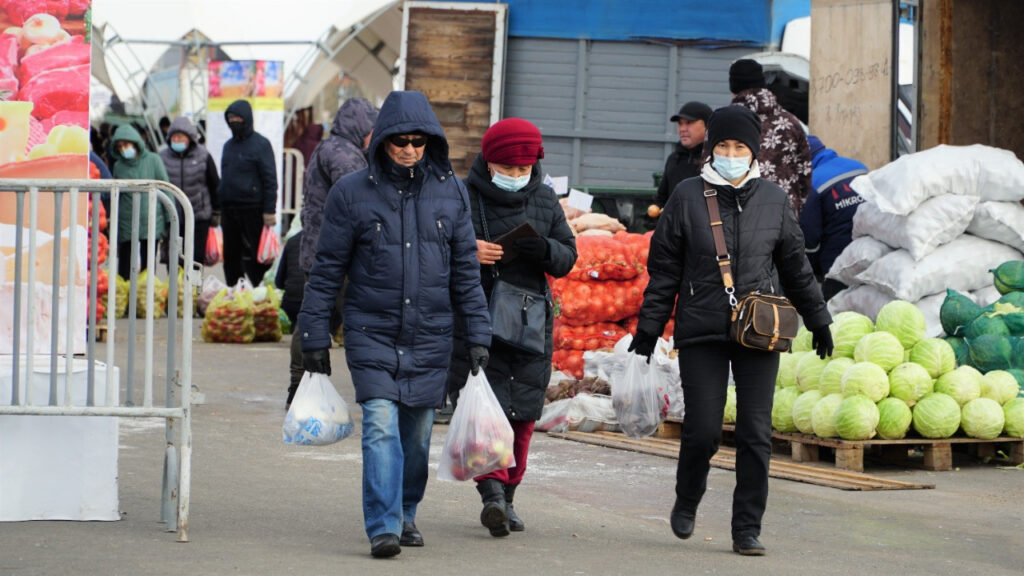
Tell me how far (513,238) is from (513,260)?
0.36 feet

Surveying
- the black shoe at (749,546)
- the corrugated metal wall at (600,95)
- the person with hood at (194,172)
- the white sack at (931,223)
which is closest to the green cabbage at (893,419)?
the white sack at (931,223)

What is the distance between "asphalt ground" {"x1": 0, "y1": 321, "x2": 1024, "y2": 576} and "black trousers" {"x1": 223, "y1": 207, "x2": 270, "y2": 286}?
754 cm

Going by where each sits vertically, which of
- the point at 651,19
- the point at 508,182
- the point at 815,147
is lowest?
the point at 508,182

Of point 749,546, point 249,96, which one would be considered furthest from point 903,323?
point 249,96

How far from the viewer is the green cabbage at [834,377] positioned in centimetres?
884

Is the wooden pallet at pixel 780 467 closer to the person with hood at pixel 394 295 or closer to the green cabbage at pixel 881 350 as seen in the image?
the green cabbage at pixel 881 350

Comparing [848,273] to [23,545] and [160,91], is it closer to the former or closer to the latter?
[23,545]

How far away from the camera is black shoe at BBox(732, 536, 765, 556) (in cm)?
615

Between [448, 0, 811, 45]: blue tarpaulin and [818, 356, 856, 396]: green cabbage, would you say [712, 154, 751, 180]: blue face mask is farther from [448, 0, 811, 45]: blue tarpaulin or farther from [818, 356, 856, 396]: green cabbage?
[448, 0, 811, 45]: blue tarpaulin

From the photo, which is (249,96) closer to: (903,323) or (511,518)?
(903,323)

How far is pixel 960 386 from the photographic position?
29.0 ft

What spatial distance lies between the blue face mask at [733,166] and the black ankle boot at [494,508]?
5.03 ft

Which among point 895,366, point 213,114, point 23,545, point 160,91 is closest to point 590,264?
point 895,366

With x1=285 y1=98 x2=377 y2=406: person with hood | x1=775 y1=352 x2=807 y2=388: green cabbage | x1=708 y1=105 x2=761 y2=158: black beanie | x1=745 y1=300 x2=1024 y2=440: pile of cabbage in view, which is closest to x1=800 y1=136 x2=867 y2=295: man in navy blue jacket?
x1=775 y1=352 x2=807 y2=388: green cabbage
